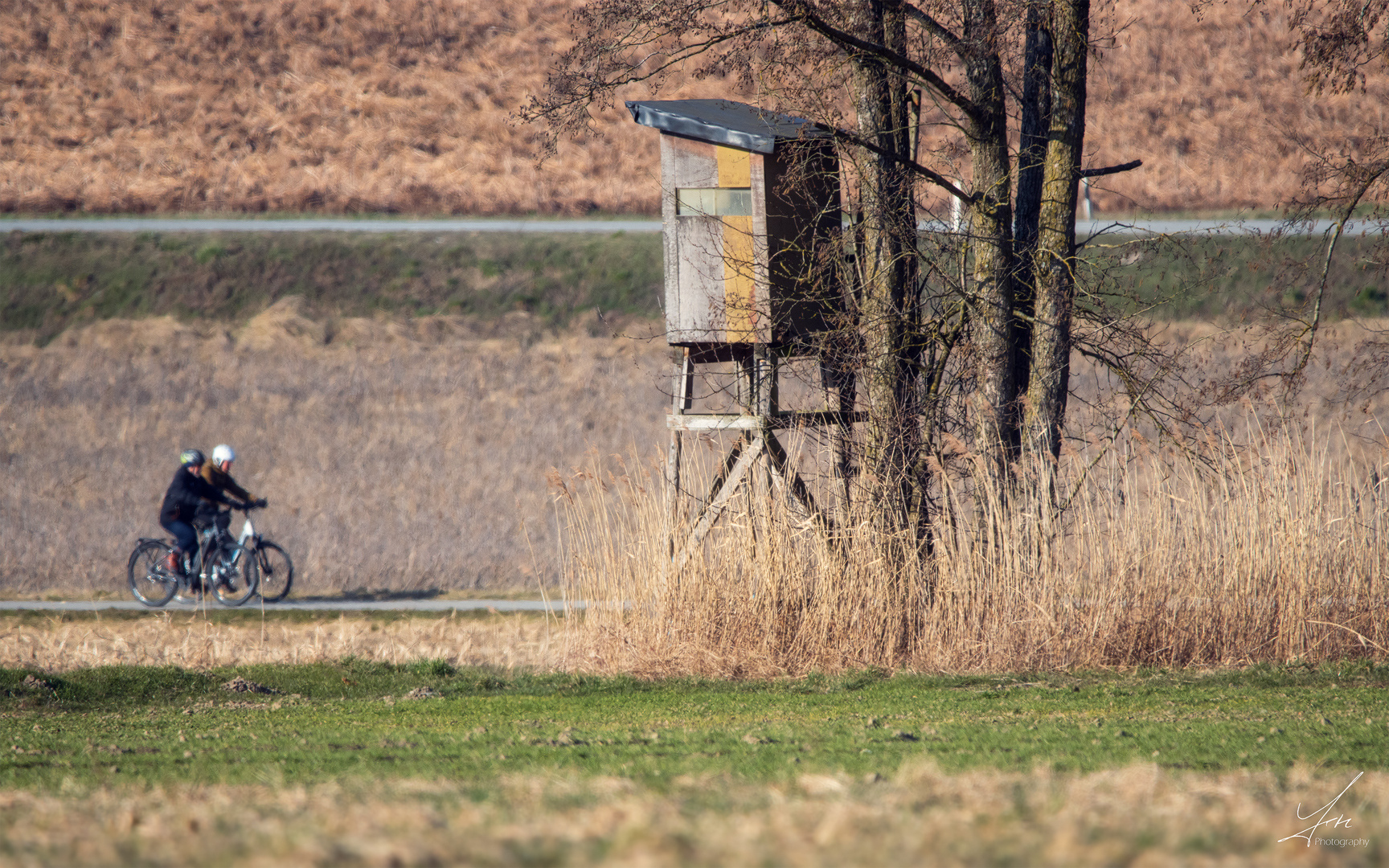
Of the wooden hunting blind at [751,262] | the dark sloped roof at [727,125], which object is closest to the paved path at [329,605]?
the wooden hunting blind at [751,262]

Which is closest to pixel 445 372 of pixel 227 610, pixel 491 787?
pixel 227 610

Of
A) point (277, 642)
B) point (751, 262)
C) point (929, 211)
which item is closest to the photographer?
point (751, 262)

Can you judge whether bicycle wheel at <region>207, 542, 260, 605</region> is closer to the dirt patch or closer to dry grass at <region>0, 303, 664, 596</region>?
dry grass at <region>0, 303, 664, 596</region>

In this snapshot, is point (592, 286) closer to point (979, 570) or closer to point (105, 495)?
point (105, 495)

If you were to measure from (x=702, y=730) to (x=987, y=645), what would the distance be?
3.09 meters

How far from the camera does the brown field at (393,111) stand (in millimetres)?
25797

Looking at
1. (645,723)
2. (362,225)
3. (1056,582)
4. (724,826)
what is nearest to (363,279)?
(362,225)

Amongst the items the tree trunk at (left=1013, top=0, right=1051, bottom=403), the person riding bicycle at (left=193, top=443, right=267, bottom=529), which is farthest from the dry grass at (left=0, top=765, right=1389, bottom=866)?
the person riding bicycle at (left=193, top=443, right=267, bottom=529)

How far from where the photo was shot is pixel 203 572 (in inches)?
566

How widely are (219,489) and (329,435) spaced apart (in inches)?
198

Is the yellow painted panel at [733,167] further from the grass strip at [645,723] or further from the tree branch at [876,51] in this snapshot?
the grass strip at [645,723]

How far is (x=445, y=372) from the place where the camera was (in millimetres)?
20500

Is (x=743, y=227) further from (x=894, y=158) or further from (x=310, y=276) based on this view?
(x=310, y=276)

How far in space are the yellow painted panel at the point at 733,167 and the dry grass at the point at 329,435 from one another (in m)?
7.85
